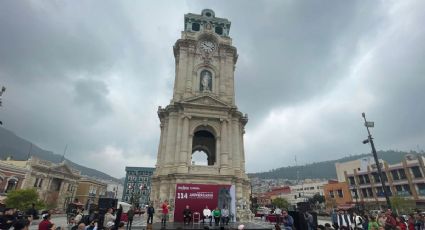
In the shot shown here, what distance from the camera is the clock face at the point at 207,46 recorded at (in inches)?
1410

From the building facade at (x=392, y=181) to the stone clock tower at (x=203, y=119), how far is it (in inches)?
949

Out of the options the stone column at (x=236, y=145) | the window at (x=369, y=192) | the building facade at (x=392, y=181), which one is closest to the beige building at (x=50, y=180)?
the stone column at (x=236, y=145)

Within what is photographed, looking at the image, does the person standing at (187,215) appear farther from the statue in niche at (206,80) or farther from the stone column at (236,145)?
A: the statue in niche at (206,80)

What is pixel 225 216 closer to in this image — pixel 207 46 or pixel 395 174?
pixel 207 46

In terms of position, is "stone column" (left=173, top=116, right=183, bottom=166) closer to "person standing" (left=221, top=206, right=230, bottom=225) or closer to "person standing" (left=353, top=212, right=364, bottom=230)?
"person standing" (left=221, top=206, right=230, bottom=225)

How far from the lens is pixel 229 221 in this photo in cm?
1947

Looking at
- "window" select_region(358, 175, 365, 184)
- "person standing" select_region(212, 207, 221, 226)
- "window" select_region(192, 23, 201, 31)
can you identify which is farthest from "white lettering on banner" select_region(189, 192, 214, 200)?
"window" select_region(358, 175, 365, 184)

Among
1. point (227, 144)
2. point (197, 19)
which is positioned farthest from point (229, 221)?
point (197, 19)

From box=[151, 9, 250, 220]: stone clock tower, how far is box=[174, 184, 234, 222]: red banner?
20.6 ft

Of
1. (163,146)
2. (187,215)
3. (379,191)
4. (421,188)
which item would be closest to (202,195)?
(187,215)

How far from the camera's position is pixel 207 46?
3612 cm

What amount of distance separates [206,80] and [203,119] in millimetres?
7084

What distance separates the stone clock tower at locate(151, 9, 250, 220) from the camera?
2642cm

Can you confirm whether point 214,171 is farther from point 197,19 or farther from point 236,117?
point 197,19
